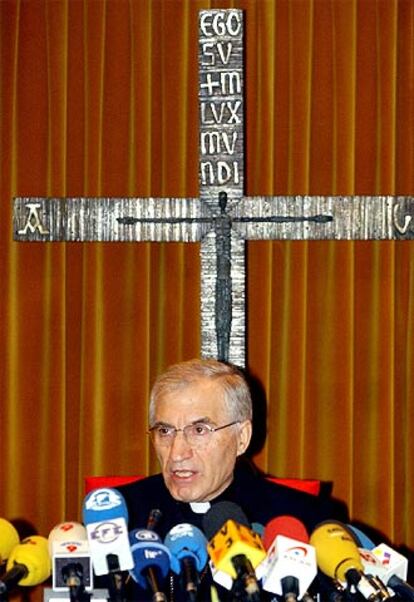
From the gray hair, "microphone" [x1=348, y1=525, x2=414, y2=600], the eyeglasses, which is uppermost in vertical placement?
the gray hair

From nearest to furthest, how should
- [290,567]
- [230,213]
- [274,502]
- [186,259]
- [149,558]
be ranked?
[290,567] < [149,558] < [274,502] < [230,213] < [186,259]

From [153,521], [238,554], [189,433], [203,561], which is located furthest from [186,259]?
[238,554]

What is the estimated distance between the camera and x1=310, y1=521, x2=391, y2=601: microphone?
6.37 ft

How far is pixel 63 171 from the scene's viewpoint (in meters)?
4.48

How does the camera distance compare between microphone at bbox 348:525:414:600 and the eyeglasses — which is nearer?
microphone at bbox 348:525:414:600

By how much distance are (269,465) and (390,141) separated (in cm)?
137

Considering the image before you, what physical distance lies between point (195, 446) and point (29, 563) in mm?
766

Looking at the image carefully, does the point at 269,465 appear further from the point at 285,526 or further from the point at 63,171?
the point at 285,526

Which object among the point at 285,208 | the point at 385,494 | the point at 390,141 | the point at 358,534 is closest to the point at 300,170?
the point at 390,141

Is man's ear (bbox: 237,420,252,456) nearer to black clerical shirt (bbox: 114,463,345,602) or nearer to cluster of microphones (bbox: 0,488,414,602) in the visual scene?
black clerical shirt (bbox: 114,463,345,602)

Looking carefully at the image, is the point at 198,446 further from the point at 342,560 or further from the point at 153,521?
the point at 342,560

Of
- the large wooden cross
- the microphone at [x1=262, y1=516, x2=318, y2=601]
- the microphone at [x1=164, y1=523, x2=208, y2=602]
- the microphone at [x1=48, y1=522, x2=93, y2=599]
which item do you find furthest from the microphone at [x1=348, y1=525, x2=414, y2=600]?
the large wooden cross

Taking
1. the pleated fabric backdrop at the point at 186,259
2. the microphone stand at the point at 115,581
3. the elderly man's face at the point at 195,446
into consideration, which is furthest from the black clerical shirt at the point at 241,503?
the pleated fabric backdrop at the point at 186,259

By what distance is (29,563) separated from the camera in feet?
6.82
